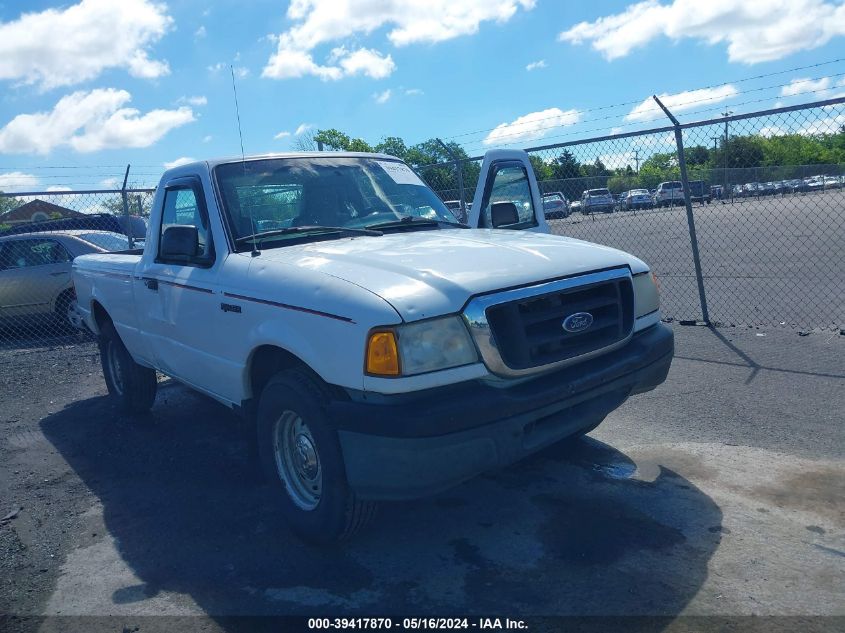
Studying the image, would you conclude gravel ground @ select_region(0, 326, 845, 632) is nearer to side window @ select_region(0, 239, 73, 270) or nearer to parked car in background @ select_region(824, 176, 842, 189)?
parked car in background @ select_region(824, 176, 842, 189)

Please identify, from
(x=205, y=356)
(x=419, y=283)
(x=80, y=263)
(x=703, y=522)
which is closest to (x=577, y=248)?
(x=419, y=283)

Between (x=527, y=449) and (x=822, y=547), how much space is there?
1.49 meters

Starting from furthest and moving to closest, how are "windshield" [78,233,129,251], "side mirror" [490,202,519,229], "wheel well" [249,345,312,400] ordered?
"windshield" [78,233,129,251], "side mirror" [490,202,519,229], "wheel well" [249,345,312,400]

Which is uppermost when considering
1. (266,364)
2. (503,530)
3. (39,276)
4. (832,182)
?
(39,276)

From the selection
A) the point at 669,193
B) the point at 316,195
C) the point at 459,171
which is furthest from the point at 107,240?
the point at 669,193

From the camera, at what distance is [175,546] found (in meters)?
4.04

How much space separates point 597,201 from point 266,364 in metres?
7.97

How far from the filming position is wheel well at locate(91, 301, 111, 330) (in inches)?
267

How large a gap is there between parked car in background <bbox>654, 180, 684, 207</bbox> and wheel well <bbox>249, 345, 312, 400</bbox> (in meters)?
7.03

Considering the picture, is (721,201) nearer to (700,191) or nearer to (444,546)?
(700,191)

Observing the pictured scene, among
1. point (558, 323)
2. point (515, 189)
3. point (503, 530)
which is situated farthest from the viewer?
point (515, 189)

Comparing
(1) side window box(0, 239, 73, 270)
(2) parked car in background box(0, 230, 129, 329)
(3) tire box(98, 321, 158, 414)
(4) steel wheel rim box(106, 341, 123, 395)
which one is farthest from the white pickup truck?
(1) side window box(0, 239, 73, 270)

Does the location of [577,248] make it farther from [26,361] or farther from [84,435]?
[26,361]

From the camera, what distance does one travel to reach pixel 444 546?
3.83 m
